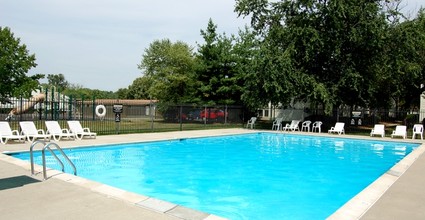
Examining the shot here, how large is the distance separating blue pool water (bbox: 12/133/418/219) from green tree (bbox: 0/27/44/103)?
2357 centimetres

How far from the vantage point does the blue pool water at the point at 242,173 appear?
7.34 m

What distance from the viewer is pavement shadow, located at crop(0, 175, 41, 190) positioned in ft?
20.7

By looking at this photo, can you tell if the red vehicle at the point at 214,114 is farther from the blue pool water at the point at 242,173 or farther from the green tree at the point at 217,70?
the blue pool water at the point at 242,173

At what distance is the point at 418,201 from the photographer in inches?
238

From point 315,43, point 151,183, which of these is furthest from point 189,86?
point 151,183

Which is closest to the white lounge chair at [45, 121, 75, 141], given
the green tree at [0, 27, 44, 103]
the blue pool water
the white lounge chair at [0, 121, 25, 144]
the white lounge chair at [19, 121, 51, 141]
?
the white lounge chair at [19, 121, 51, 141]

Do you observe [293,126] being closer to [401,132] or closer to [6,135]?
[401,132]

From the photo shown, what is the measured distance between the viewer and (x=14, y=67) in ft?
111

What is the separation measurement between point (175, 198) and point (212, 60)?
23822mm

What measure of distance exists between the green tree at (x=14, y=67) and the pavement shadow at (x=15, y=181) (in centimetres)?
2878

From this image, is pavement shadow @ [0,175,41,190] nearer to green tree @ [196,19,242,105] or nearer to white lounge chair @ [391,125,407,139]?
white lounge chair @ [391,125,407,139]

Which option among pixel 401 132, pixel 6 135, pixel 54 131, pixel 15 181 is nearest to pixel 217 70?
pixel 401 132

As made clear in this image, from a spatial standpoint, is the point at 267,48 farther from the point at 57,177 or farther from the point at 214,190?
the point at 57,177

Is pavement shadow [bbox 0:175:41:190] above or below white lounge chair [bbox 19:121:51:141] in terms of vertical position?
below
